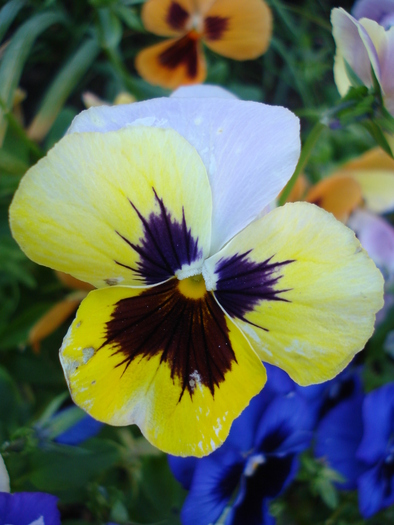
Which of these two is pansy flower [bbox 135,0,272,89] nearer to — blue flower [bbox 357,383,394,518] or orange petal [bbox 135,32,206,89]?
orange petal [bbox 135,32,206,89]

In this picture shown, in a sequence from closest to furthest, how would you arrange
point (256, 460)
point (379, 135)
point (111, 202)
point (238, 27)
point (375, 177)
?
1. point (111, 202)
2. point (379, 135)
3. point (256, 460)
4. point (238, 27)
5. point (375, 177)

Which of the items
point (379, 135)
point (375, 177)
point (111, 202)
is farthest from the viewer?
point (375, 177)

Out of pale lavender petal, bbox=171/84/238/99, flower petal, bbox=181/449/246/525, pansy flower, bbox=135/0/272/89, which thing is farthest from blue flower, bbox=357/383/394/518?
pansy flower, bbox=135/0/272/89

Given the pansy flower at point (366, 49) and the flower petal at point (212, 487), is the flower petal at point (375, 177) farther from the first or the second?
the flower petal at point (212, 487)

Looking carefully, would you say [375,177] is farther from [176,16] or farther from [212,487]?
[212,487]

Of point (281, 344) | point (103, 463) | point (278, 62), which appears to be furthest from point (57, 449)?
point (278, 62)

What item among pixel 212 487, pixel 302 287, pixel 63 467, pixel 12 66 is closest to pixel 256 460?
pixel 212 487
